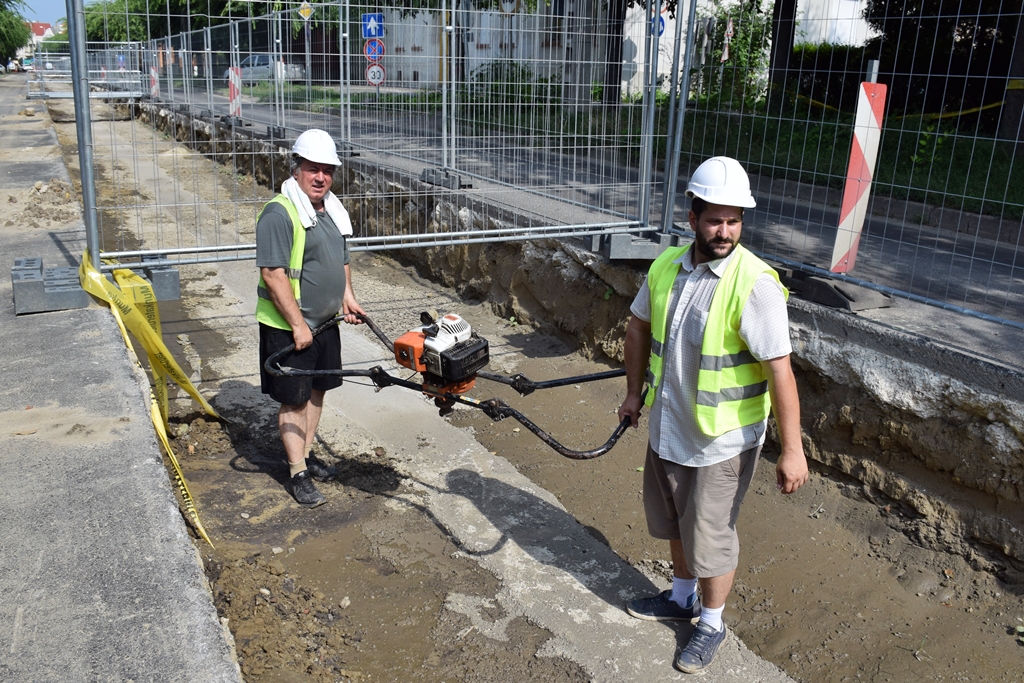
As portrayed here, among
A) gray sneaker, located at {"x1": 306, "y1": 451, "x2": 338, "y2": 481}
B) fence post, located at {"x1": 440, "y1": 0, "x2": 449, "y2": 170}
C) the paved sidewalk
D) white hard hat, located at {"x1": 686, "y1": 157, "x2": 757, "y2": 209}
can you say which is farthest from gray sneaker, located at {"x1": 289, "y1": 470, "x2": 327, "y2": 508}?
fence post, located at {"x1": 440, "y1": 0, "x2": 449, "y2": 170}

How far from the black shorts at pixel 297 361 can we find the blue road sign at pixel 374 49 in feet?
13.5

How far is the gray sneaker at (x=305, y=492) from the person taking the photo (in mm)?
4328

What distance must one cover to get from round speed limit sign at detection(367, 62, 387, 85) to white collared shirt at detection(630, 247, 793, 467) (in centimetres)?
569

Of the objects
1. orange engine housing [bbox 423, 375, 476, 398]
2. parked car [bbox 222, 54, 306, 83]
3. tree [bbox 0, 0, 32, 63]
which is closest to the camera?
orange engine housing [bbox 423, 375, 476, 398]

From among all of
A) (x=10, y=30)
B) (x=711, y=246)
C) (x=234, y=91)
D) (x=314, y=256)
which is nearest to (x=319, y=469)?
(x=314, y=256)

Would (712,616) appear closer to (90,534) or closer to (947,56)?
(90,534)

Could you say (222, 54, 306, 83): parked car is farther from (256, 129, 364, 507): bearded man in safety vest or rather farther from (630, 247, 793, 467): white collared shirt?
(630, 247, 793, 467): white collared shirt

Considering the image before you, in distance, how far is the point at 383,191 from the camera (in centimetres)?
884

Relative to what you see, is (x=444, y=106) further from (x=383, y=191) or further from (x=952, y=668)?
(x=952, y=668)

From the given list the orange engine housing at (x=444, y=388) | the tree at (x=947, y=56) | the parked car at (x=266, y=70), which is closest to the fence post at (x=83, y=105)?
the orange engine housing at (x=444, y=388)

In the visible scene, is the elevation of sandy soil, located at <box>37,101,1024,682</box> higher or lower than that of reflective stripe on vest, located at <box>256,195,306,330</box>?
lower

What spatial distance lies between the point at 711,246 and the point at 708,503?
0.95 m

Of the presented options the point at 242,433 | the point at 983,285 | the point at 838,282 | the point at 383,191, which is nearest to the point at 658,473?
the point at 838,282

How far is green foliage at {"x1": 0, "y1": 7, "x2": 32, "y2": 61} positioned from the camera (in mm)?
59625
